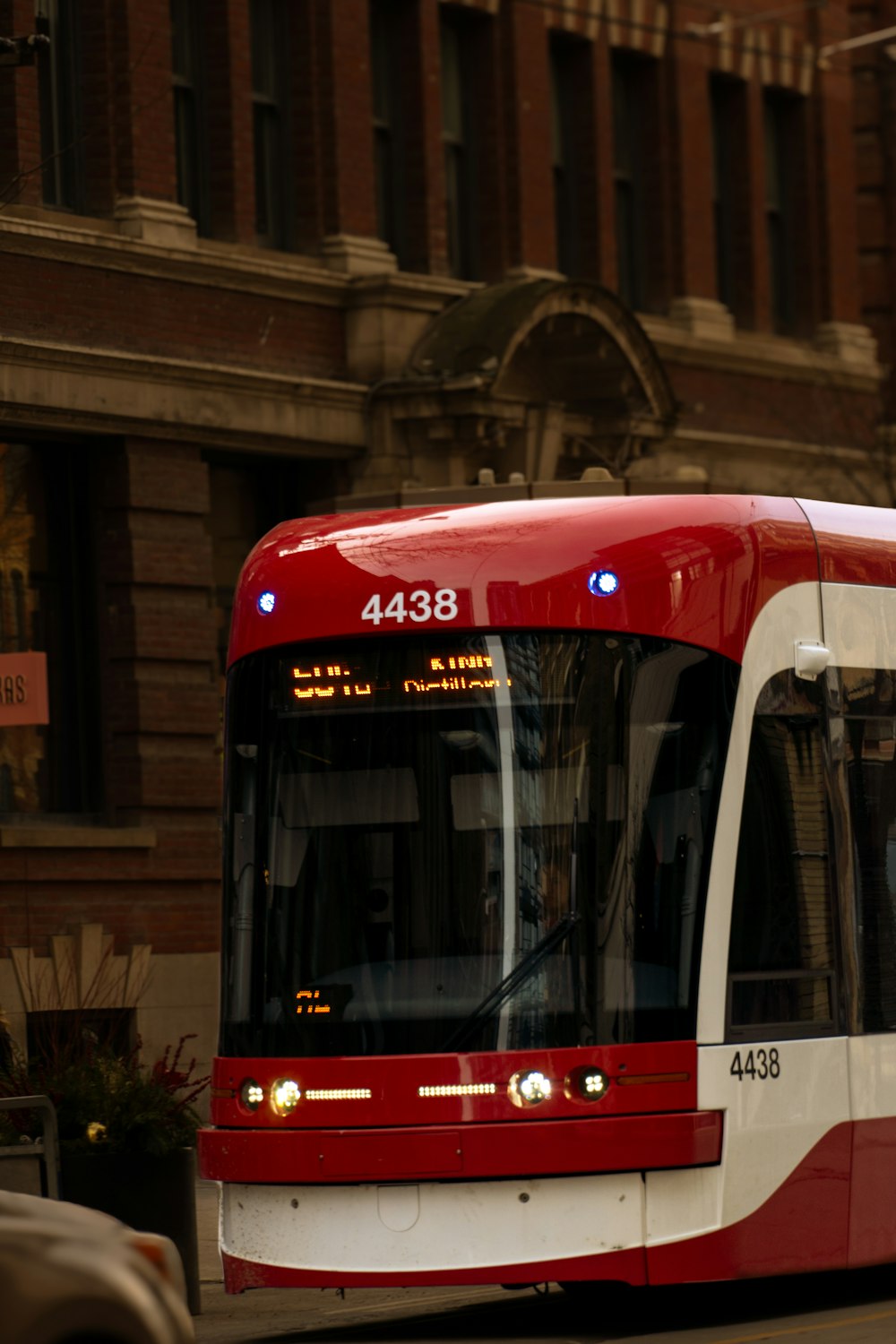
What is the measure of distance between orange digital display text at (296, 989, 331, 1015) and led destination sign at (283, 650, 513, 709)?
3.75 feet

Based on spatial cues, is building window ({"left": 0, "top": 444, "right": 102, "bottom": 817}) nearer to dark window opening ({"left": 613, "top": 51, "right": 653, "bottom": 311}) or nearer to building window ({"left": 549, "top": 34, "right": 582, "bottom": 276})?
building window ({"left": 549, "top": 34, "right": 582, "bottom": 276})

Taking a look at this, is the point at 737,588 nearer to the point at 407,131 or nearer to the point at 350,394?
the point at 350,394

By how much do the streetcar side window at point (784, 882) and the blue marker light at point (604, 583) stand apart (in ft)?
2.52

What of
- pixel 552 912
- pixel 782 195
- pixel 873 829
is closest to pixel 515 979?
pixel 552 912

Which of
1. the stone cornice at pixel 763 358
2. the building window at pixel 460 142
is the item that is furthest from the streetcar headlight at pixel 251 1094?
the stone cornice at pixel 763 358

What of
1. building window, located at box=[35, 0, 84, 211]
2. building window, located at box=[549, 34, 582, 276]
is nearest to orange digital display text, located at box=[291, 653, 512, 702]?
building window, located at box=[35, 0, 84, 211]

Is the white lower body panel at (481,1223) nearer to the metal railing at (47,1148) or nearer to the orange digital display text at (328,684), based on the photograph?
the metal railing at (47,1148)

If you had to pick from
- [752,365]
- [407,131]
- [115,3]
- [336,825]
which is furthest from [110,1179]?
[752,365]

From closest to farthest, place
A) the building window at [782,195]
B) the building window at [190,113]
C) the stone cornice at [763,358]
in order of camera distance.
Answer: the building window at [190,113]
the stone cornice at [763,358]
the building window at [782,195]

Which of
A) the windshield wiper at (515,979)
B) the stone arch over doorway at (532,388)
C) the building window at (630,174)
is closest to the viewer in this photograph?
the windshield wiper at (515,979)

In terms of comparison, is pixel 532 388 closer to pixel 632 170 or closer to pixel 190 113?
pixel 190 113

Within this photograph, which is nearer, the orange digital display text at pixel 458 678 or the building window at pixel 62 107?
the orange digital display text at pixel 458 678

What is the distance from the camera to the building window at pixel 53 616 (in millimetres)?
20953

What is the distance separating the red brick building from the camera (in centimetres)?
2091
